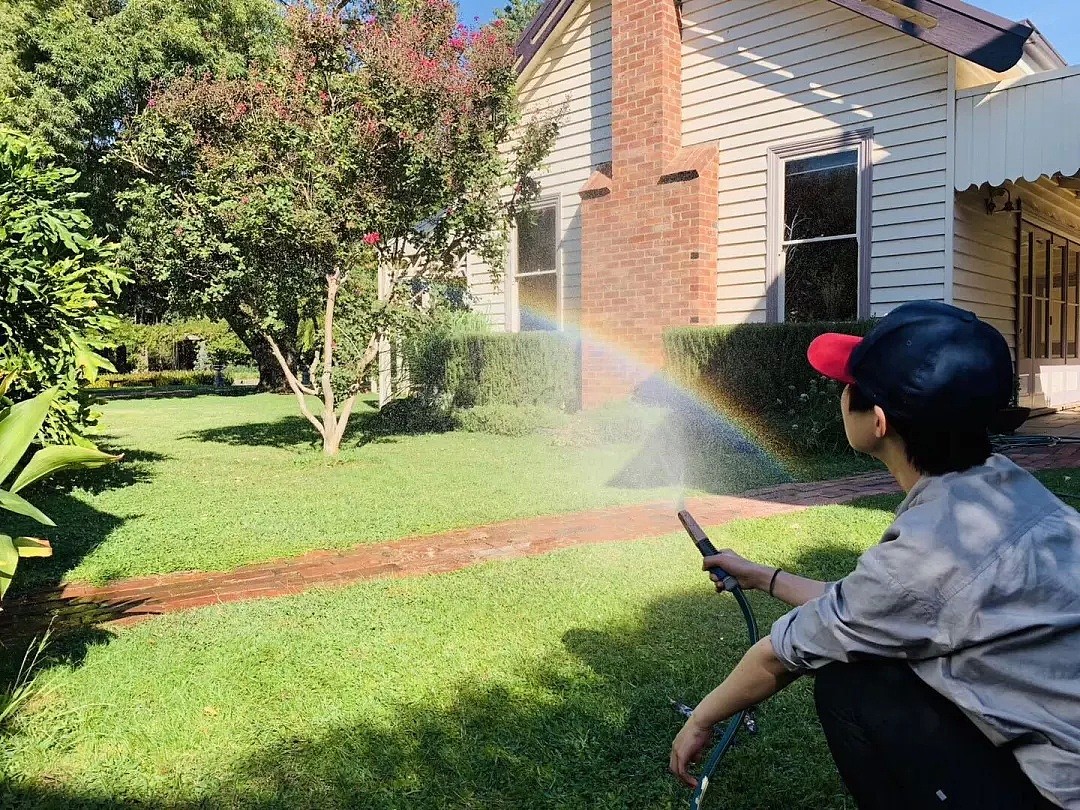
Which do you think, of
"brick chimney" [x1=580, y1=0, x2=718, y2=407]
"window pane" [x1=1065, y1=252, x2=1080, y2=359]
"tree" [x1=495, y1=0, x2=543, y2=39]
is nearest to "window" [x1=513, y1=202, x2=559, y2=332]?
"brick chimney" [x1=580, y1=0, x2=718, y2=407]

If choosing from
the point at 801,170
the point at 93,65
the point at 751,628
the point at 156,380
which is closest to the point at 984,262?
the point at 801,170

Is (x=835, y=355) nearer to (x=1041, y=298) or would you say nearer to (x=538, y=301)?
(x=538, y=301)

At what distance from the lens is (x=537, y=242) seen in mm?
12469

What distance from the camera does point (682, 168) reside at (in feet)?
32.2

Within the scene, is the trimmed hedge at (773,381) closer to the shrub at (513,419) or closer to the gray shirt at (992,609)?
the shrub at (513,419)

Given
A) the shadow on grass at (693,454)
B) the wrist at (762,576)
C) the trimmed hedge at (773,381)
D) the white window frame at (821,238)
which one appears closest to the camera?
the wrist at (762,576)

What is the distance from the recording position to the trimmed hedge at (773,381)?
320 inches

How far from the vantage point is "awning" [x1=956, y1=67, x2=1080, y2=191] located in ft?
23.1

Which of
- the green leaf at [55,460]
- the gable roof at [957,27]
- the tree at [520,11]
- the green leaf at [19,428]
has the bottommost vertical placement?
the green leaf at [55,460]

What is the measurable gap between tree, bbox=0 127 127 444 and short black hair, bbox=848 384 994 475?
535 cm

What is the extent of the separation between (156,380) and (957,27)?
27.7 meters

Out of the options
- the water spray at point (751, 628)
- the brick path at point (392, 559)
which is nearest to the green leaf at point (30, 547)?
the brick path at point (392, 559)

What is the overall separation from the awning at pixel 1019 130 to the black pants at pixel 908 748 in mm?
7273

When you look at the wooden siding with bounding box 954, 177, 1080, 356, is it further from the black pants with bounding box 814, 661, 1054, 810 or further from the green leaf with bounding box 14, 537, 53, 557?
the green leaf with bounding box 14, 537, 53, 557
